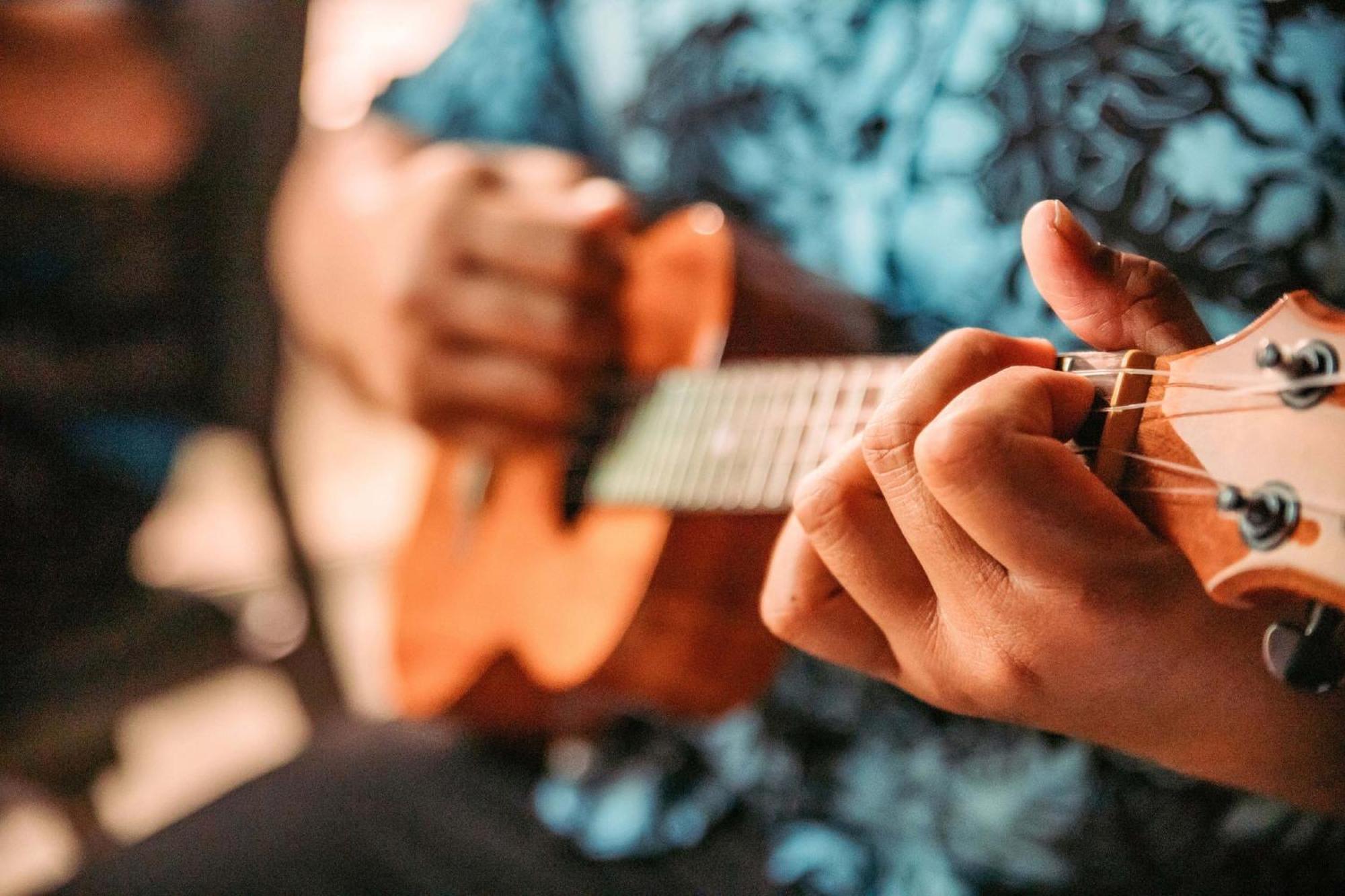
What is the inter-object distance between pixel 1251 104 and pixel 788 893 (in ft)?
1.59

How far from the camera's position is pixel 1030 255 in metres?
0.27

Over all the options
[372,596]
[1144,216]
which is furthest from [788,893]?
[372,596]

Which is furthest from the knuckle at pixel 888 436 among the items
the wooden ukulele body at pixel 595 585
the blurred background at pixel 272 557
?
the blurred background at pixel 272 557

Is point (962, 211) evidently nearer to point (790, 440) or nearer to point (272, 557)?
point (790, 440)

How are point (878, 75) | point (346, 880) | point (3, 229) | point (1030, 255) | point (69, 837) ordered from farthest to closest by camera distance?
point (69, 837) → point (3, 229) → point (346, 880) → point (878, 75) → point (1030, 255)

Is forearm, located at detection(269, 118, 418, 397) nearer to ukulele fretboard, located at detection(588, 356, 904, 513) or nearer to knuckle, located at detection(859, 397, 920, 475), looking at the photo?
ukulele fretboard, located at detection(588, 356, 904, 513)

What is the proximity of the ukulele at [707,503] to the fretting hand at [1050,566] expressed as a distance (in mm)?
19

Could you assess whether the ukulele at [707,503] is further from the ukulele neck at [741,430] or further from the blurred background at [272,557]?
the blurred background at [272,557]

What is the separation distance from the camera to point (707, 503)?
51cm

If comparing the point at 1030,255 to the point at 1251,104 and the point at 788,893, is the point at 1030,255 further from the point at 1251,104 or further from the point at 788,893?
the point at 788,893

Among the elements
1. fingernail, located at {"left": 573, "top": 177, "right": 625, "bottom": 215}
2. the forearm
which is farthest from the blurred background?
fingernail, located at {"left": 573, "top": 177, "right": 625, "bottom": 215}

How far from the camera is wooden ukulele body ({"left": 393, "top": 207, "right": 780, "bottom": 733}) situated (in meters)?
0.56

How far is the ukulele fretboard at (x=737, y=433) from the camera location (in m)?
0.41

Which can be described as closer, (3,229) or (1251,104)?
(1251,104)
